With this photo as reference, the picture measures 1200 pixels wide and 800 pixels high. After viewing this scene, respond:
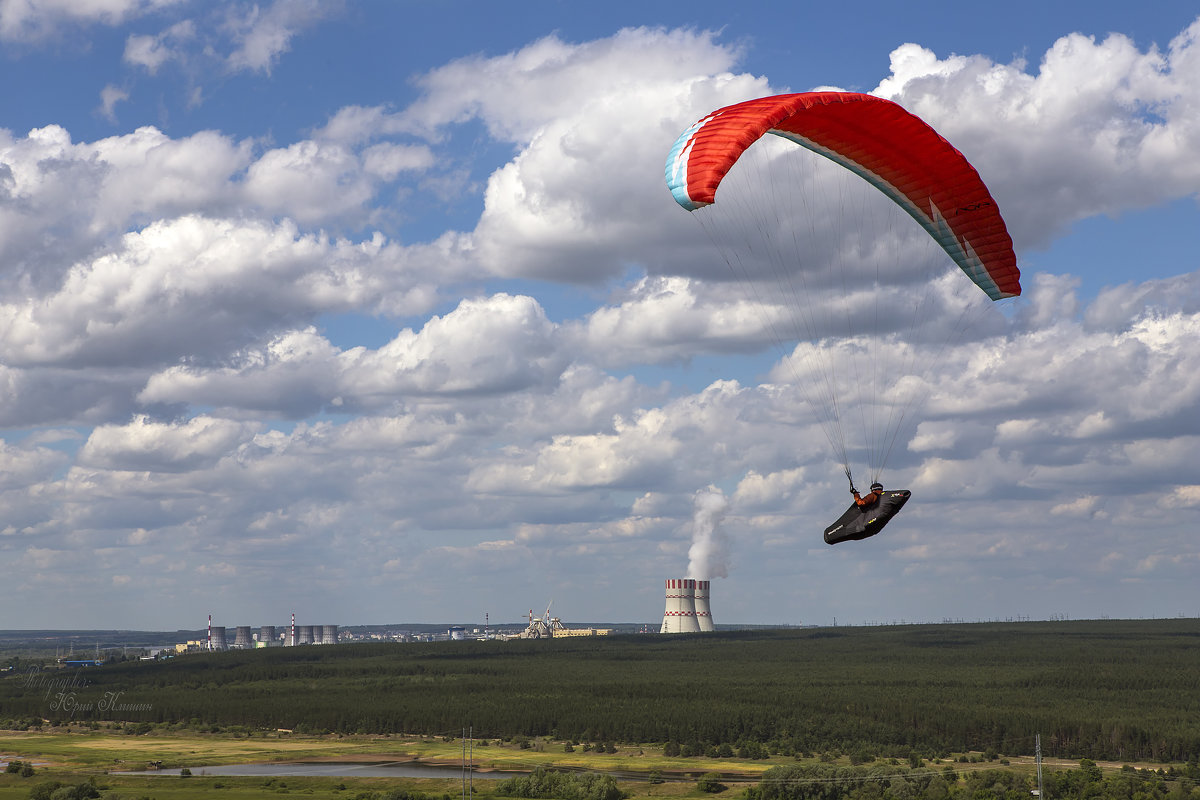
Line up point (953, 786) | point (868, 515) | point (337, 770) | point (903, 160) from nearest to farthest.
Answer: point (868, 515)
point (903, 160)
point (953, 786)
point (337, 770)

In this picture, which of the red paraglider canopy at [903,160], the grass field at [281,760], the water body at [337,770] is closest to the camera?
the red paraglider canopy at [903,160]

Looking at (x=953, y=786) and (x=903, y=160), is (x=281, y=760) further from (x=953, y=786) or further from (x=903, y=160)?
(x=903, y=160)

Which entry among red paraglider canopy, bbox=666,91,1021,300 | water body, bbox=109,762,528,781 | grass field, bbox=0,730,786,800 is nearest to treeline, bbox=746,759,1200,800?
grass field, bbox=0,730,786,800

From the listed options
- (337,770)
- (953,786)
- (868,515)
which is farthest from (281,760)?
(868,515)

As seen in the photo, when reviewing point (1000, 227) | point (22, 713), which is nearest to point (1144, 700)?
point (1000, 227)

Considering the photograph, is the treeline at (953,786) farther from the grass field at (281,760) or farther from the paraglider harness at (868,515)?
the paraglider harness at (868,515)

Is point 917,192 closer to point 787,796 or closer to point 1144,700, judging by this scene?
point 787,796

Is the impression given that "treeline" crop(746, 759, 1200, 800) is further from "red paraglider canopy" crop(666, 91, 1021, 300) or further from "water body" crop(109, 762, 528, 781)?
"red paraglider canopy" crop(666, 91, 1021, 300)

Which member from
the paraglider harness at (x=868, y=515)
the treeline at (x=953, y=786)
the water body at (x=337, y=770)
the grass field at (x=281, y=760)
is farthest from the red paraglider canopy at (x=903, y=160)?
the water body at (x=337, y=770)

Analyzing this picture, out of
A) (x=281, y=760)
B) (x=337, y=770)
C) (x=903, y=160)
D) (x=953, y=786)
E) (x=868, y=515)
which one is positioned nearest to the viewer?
(x=868, y=515)
